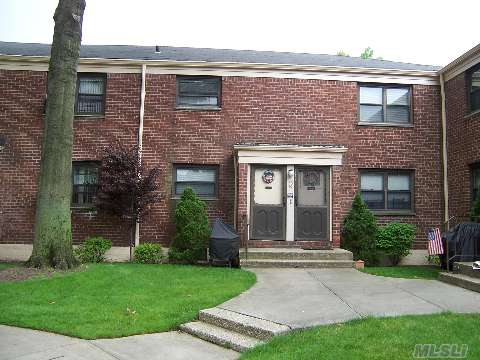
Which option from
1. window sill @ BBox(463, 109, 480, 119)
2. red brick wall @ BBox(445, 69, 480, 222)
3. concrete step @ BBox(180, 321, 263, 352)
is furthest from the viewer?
red brick wall @ BBox(445, 69, 480, 222)

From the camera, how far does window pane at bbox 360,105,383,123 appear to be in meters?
13.2

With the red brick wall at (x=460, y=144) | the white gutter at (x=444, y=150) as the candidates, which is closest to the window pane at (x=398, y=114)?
the white gutter at (x=444, y=150)

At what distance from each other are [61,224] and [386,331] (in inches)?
285

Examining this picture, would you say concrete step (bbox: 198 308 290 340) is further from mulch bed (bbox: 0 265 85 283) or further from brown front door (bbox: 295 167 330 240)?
brown front door (bbox: 295 167 330 240)

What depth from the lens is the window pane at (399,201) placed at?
13039 millimetres

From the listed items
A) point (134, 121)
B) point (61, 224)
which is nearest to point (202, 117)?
point (134, 121)

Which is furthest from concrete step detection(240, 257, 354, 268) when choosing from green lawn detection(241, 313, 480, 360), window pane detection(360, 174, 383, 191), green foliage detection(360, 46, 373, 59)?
green foliage detection(360, 46, 373, 59)

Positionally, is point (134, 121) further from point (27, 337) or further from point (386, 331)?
point (386, 331)

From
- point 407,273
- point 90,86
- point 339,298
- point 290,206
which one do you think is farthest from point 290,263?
point 90,86

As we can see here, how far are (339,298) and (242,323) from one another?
2265 millimetres

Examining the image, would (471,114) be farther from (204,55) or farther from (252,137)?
(204,55)

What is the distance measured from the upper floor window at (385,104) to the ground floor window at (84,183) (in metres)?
8.20

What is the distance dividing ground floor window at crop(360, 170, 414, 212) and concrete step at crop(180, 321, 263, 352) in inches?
341

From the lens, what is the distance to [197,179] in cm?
1274
